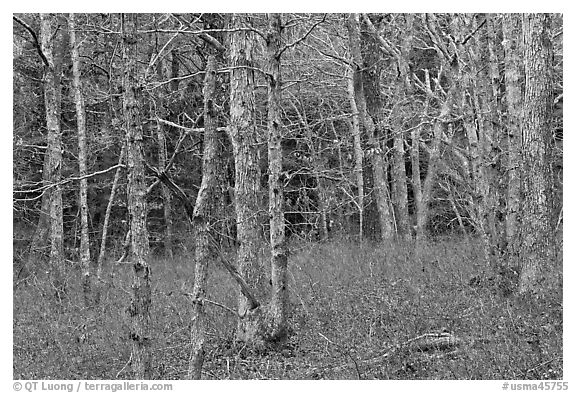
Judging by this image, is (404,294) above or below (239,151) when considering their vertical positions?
below

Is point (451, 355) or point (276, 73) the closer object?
point (451, 355)

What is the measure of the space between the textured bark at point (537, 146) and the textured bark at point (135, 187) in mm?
5137

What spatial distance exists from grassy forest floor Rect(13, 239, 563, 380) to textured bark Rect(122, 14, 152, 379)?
5.72 feet

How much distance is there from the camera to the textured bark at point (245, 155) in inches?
325

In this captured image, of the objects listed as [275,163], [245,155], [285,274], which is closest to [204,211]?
[275,163]

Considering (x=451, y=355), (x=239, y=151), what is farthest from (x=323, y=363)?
(x=239, y=151)

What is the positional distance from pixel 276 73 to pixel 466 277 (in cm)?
464

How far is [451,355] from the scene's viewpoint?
673 cm

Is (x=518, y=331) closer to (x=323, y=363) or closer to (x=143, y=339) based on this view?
(x=323, y=363)

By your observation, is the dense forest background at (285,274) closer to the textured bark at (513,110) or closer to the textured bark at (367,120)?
the textured bark at (513,110)

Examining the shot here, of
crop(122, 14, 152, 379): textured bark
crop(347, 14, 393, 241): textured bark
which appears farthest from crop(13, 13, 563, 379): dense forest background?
crop(347, 14, 393, 241): textured bark

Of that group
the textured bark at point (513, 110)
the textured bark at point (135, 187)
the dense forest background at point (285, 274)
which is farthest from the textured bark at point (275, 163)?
the textured bark at point (513, 110)

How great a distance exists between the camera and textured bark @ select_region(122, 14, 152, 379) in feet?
18.0

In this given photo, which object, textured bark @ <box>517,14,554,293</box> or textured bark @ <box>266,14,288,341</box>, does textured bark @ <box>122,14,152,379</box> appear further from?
textured bark @ <box>517,14,554,293</box>
